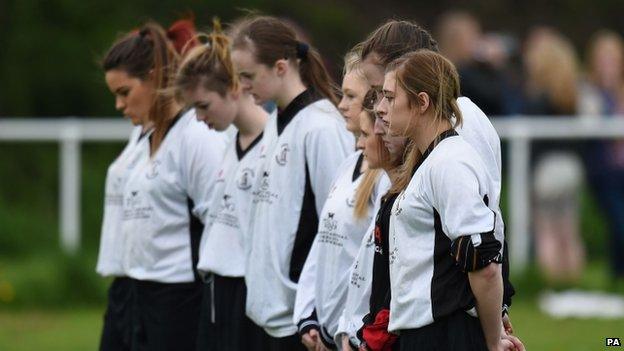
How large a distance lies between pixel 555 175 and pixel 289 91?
5.94 metres

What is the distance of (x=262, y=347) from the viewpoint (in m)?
5.59

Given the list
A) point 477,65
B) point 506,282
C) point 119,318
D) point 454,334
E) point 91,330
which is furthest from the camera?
point 477,65

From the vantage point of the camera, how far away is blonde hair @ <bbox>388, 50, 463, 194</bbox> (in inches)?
168

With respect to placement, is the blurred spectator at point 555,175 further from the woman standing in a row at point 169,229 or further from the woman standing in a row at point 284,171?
the woman standing in a row at point 284,171

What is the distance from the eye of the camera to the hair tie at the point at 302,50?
555cm

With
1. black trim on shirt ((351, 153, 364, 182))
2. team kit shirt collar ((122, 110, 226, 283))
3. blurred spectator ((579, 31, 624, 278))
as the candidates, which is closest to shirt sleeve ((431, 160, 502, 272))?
black trim on shirt ((351, 153, 364, 182))

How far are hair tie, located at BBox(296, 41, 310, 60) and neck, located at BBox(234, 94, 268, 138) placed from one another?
1.20 feet

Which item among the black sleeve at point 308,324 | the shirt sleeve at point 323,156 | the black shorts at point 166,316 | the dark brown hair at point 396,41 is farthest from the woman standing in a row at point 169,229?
the dark brown hair at point 396,41

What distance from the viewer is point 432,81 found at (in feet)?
14.0

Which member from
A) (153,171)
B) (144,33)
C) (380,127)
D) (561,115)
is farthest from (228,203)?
(561,115)

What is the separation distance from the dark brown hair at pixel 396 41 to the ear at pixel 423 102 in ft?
1.34

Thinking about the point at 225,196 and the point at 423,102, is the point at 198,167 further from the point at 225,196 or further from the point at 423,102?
the point at 423,102

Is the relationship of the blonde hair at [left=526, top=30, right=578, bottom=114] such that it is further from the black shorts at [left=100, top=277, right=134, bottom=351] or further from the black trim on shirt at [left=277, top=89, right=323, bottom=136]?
the black trim on shirt at [left=277, top=89, right=323, bottom=136]

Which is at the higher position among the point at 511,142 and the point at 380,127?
the point at 380,127
